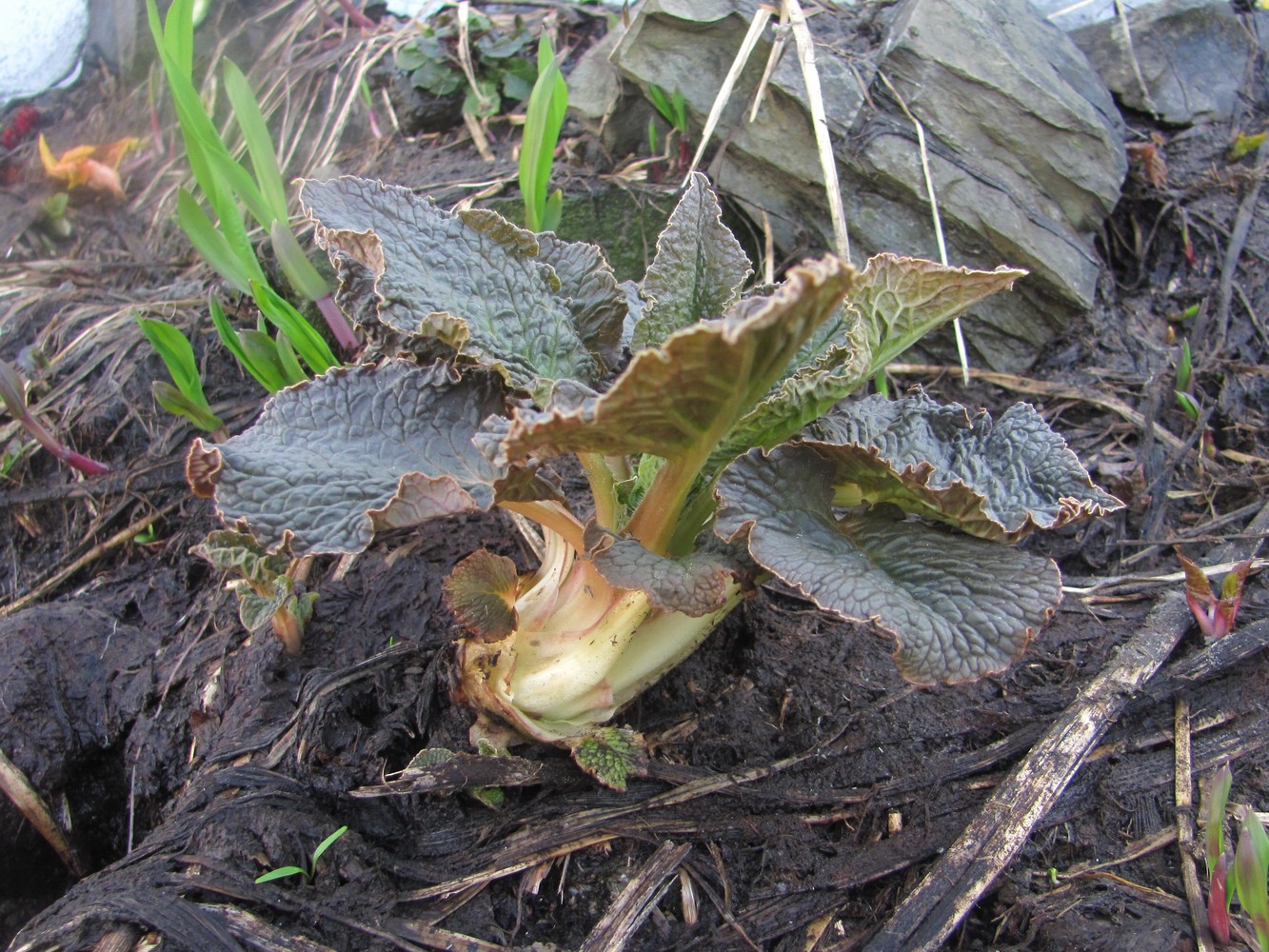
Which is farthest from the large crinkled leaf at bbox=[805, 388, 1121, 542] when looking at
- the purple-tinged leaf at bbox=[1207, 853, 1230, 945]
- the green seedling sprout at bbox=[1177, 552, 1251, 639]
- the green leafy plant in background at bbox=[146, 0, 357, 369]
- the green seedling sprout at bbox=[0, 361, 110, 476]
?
the green seedling sprout at bbox=[0, 361, 110, 476]

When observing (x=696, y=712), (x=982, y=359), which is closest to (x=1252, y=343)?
(x=982, y=359)

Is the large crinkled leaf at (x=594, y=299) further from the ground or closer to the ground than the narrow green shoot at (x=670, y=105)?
closer to the ground

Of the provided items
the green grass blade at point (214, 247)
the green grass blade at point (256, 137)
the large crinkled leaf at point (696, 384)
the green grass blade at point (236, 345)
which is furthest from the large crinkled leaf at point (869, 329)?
the green grass blade at point (256, 137)

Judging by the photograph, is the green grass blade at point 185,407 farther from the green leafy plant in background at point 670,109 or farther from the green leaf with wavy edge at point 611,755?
the green leafy plant in background at point 670,109

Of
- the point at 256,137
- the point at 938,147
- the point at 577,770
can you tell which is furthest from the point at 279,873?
the point at 938,147

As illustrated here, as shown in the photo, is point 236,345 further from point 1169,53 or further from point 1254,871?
point 1169,53

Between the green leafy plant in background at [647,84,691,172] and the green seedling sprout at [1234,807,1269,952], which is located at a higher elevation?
the green leafy plant in background at [647,84,691,172]

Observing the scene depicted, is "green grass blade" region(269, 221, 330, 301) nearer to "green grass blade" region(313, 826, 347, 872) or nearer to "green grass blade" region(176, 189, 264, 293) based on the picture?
"green grass blade" region(176, 189, 264, 293)

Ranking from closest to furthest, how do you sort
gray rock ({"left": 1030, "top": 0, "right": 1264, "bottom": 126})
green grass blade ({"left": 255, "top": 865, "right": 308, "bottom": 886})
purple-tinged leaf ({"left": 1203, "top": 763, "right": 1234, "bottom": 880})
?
purple-tinged leaf ({"left": 1203, "top": 763, "right": 1234, "bottom": 880})
green grass blade ({"left": 255, "top": 865, "right": 308, "bottom": 886})
gray rock ({"left": 1030, "top": 0, "right": 1264, "bottom": 126})
